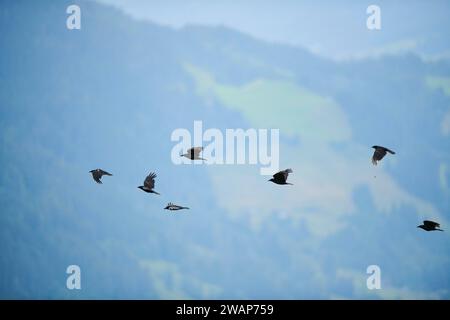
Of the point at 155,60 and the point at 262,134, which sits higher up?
the point at 155,60

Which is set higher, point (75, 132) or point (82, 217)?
point (75, 132)

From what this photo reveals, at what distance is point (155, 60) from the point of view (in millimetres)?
38188
